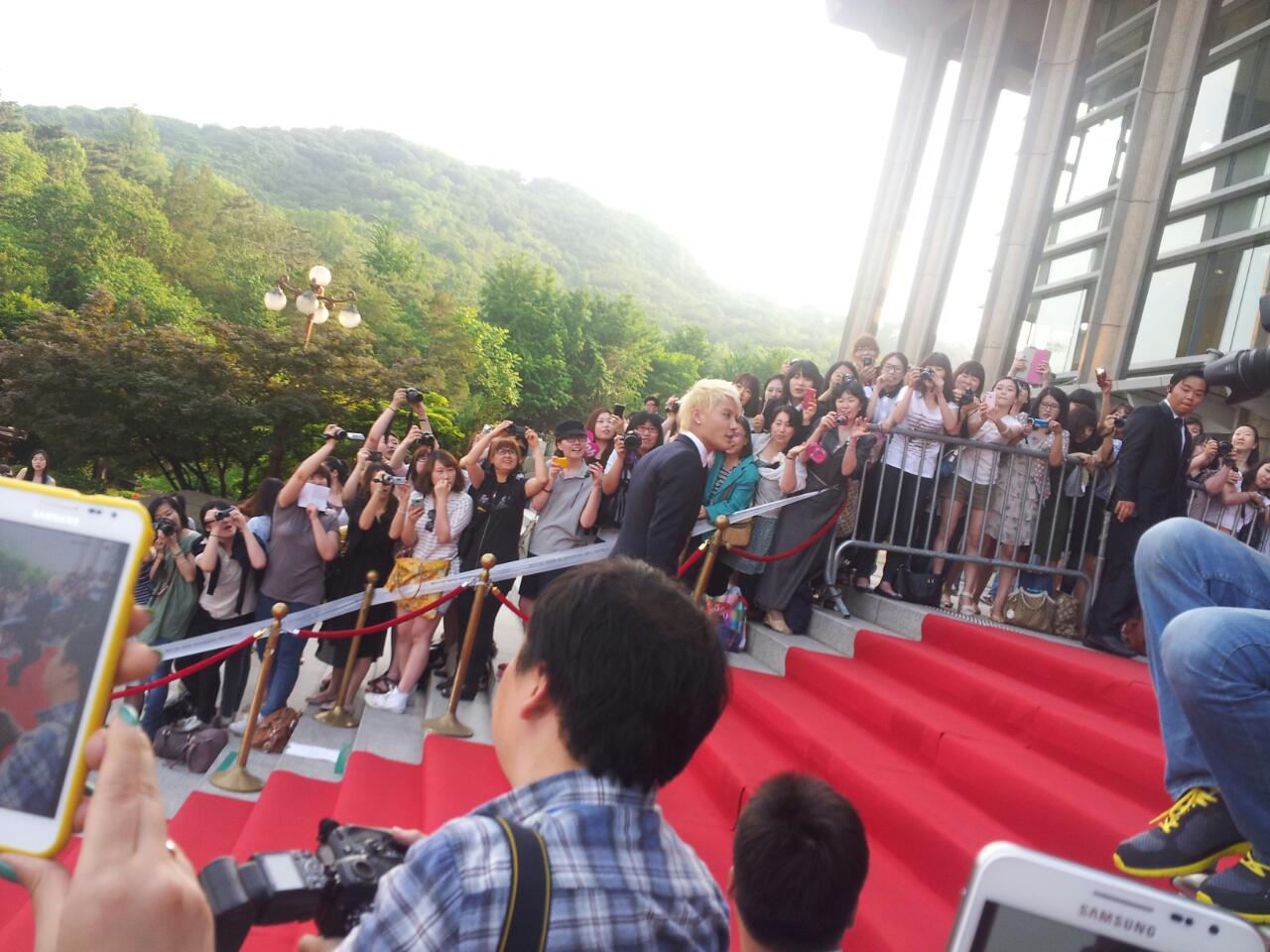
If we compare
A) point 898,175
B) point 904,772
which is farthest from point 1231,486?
point 898,175

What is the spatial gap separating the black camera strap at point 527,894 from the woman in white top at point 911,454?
642 centimetres

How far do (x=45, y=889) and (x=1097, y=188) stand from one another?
52.5 ft

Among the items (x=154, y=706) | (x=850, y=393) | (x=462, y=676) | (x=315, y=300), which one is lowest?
(x=154, y=706)

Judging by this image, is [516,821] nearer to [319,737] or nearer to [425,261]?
[319,737]

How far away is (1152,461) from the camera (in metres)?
6.18

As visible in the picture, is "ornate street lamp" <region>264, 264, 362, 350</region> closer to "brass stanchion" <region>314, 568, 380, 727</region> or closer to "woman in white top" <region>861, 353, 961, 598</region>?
"brass stanchion" <region>314, 568, 380, 727</region>

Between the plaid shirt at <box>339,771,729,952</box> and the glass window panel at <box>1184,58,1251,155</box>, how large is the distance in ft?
45.3

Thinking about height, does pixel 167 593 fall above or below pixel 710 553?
below

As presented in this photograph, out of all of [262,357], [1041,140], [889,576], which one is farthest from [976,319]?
[262,357]

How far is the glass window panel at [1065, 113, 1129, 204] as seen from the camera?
13.6 metres

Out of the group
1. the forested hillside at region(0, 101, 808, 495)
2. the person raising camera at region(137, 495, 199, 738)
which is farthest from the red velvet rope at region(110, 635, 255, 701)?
the forested hillside at region(0, 101, 808, 495)

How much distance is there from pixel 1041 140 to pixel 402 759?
47.5 ft

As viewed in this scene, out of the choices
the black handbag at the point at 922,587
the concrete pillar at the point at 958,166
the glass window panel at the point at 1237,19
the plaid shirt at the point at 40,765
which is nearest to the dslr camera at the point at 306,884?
the plaid shirt at the point at 40,765

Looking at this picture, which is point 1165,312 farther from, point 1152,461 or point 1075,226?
point 1152,461
